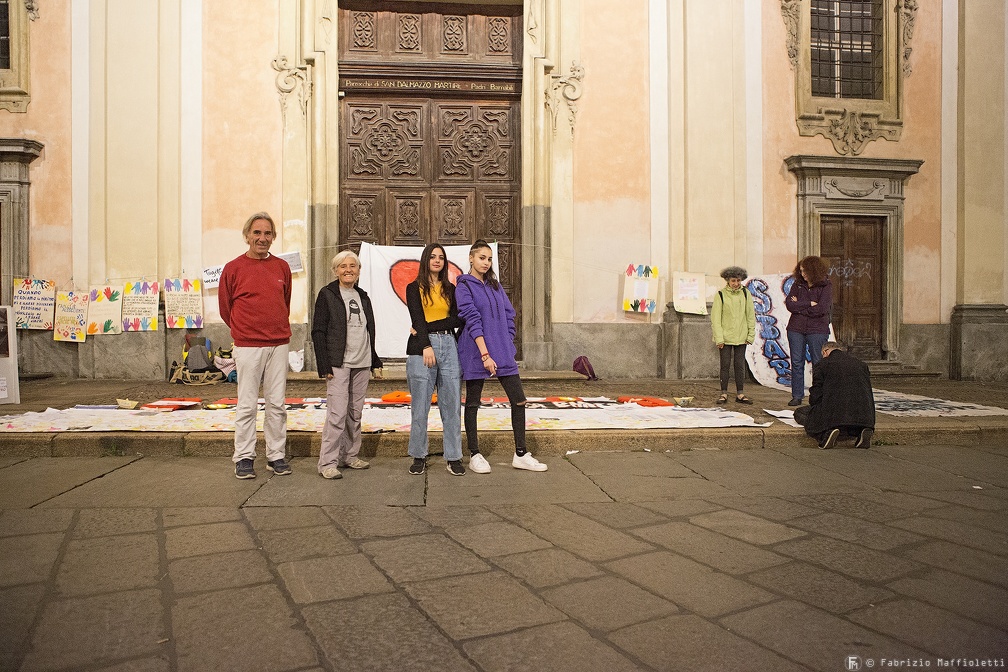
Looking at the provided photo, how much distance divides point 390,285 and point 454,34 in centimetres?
442

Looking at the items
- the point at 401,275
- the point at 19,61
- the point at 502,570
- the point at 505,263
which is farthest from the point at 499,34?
the point at 502,570

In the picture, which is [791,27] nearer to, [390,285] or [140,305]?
[390,285]

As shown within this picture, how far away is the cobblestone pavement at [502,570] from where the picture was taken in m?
2.54

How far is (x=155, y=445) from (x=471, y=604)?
4201 millimetres

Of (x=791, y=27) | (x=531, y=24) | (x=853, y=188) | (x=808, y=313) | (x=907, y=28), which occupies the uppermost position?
(x=907, y=28)

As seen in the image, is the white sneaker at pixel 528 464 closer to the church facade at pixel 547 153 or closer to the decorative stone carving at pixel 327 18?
the church facade at pixel 547 153

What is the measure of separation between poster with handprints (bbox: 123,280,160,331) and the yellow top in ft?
23.8

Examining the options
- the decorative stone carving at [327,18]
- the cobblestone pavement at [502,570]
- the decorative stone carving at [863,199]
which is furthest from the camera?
the decorative stone carving at [863,199]

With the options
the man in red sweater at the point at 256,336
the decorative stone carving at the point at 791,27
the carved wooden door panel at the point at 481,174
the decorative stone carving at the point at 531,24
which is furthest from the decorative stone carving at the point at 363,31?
the man in red sweater at the point at 256,336

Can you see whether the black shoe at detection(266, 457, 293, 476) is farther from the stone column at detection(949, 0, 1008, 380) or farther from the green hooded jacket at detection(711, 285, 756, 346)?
the stone column at detection(949, 0, 1008, 380)

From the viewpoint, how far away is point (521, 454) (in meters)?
5.68

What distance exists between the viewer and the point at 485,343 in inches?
220

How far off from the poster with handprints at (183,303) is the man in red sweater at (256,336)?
6368 millimetres

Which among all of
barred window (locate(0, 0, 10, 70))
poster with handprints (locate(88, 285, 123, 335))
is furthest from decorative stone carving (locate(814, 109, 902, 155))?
barred window (locate(0, 0, 10, 70))
